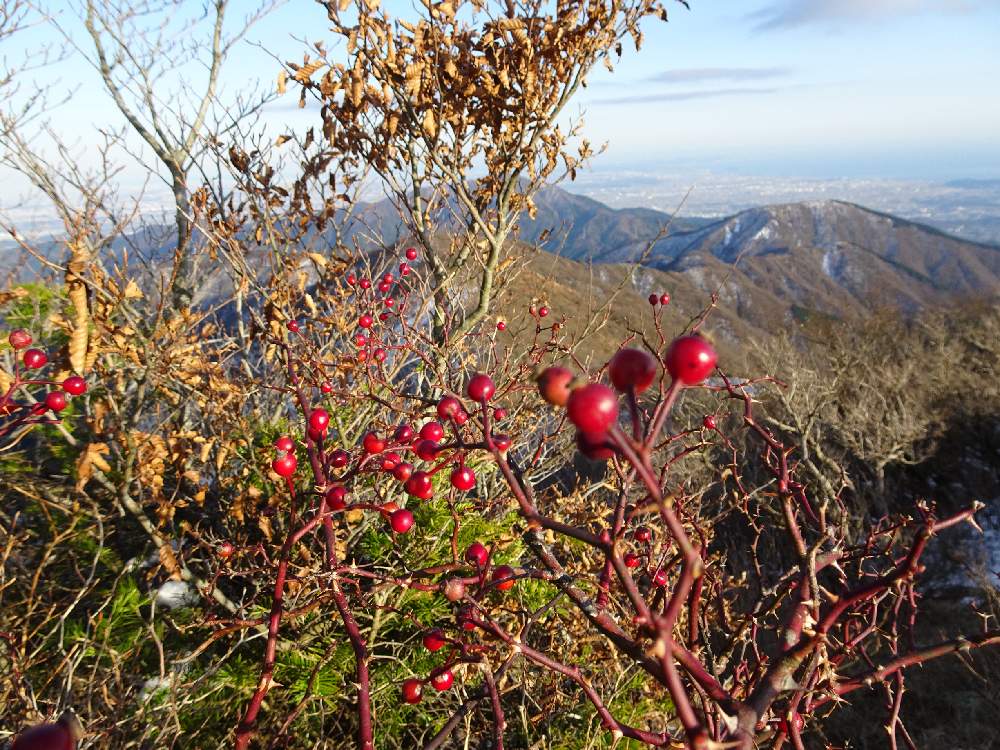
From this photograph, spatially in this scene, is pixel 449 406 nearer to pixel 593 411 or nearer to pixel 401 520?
pixel 401 520

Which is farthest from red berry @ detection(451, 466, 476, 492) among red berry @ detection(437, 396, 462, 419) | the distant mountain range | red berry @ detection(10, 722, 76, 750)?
the distant mountain range

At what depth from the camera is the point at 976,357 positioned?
2203 cm

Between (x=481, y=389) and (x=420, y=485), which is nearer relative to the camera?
(x=481, y=389)

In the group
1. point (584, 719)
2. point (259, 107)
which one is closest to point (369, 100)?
point (259, 107)

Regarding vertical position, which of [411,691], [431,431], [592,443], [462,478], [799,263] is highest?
[592,443]

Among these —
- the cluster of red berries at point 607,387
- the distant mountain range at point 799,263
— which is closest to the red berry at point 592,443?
the cluster of red berries at point 607,387

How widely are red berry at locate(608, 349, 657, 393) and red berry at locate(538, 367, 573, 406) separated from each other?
2.7 inches

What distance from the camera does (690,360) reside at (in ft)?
2.46

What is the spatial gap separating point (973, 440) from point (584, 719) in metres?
24.4

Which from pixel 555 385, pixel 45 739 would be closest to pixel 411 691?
pixel 45 739

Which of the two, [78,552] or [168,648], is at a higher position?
[78,552]

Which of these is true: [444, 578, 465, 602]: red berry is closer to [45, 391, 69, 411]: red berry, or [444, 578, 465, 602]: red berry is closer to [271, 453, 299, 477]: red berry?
[271, 453, 299, 477]: red berry

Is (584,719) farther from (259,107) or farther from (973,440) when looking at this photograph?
(973,440)

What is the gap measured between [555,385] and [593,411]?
0.06 m
